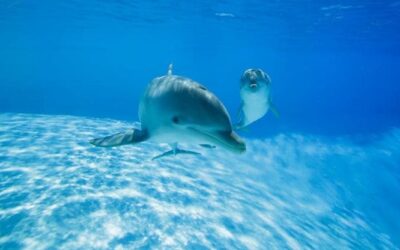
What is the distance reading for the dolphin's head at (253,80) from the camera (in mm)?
6750

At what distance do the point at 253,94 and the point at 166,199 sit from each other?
332 centimetres

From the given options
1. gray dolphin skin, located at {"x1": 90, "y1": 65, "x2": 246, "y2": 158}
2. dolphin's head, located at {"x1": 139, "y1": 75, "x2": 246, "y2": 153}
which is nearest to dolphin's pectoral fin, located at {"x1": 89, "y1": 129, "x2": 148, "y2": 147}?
gray dolphin skin, located at {"x1": 90, "y1": 65, "x2": 246, "y2": 158}

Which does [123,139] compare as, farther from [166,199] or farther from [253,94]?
[166,199]

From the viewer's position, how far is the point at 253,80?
6.78 meters

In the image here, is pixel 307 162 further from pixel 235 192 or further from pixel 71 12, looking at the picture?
pixel 71 12

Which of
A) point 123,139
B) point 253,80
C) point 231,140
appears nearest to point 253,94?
point 253,80

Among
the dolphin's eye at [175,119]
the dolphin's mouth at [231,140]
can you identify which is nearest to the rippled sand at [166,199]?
the dolphin's eye at [175,119]

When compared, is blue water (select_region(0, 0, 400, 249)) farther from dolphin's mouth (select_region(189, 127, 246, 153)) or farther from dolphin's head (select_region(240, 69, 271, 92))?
dolphin's mouth (select_region(189, 127, 246, 153))

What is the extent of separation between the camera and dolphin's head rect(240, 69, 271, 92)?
266 inches

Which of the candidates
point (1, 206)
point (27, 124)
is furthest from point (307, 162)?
point (1, 206)

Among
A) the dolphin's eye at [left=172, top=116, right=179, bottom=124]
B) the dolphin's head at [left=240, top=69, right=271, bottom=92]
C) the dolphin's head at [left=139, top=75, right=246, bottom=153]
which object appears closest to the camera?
the dolphin's head at [left=139, top=75, right=246, bottom=153]

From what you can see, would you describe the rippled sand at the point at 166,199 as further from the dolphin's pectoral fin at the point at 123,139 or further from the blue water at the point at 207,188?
the dolphin's pectoral fin at the point at 123,139

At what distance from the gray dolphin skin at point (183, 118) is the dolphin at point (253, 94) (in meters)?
2.88

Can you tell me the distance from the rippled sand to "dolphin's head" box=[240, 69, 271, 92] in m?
3.12
